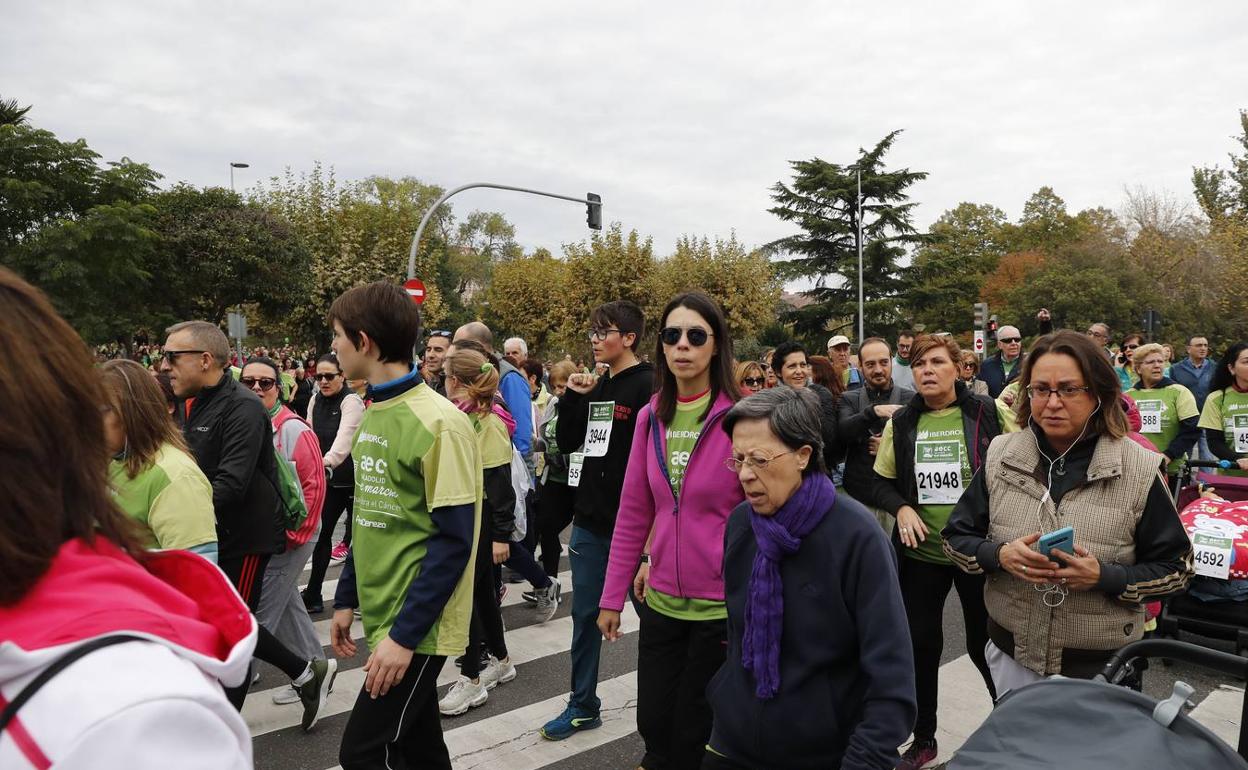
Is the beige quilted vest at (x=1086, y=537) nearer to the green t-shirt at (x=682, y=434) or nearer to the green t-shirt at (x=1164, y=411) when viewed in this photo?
the green t-shirt at (x=682, y=434)

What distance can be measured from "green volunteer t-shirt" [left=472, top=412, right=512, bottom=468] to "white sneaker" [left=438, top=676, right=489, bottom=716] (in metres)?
1.25

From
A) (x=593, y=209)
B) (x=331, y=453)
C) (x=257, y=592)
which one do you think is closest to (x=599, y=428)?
(x=257, y=592)

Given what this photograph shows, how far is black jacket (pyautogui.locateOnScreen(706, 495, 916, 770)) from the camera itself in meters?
2.26

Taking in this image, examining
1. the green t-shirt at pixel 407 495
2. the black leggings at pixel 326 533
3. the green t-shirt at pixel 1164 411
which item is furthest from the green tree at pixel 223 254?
the green t-shirt at pixel 407 495

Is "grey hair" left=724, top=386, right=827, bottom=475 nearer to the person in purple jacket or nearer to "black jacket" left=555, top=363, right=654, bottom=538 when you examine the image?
the person in purple jacket

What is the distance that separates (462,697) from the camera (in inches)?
189

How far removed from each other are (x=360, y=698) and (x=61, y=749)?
201 centimetres

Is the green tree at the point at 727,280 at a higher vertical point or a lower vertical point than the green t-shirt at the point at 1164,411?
higher

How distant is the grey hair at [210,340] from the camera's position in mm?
4184

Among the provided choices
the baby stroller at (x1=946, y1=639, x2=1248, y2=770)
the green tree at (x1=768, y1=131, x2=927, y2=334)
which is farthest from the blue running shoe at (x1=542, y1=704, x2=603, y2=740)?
the green tree at (x1=768, y1=131, x2=927, y2=334)

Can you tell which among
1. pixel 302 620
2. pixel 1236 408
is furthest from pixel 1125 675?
pixel 1236 408

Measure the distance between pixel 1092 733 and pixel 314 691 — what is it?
401cm

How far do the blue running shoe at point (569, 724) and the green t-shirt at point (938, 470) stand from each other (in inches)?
72.2

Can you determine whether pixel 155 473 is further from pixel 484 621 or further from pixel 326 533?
pixel 326 533
